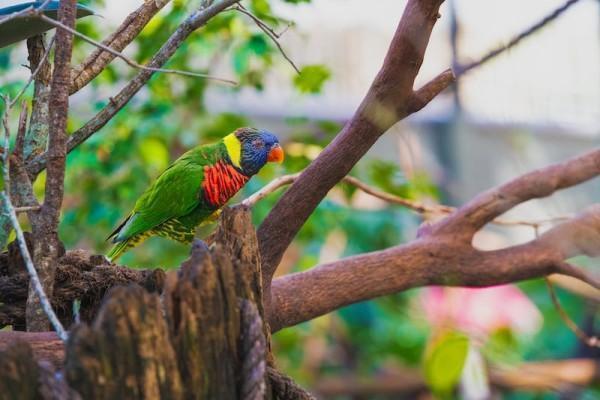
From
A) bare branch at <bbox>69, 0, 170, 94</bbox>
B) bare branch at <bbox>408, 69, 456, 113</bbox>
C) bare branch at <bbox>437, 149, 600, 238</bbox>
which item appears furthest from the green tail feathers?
bare branch at <bbox>408, 69, 456, 113</bbox>

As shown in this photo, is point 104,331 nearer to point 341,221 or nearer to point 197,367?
point 197,367

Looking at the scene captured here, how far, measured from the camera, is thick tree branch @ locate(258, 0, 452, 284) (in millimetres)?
1034

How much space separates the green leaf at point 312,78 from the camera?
179 cm

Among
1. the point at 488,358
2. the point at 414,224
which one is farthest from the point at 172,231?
the point at 414,224

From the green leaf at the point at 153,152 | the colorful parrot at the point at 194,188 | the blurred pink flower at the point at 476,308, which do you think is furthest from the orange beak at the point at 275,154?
the blurred pink flower at the point at 476,308

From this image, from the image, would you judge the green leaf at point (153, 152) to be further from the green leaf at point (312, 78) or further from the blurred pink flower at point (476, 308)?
the blurred pink flower at point (476, 308)

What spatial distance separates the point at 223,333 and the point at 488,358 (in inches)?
107

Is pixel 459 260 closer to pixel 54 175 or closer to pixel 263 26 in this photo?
pixel 263 26

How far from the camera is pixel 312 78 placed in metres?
1.79

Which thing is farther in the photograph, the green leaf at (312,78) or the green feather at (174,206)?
the green leaf at (312,78)

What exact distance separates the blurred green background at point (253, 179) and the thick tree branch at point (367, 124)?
0.37 m

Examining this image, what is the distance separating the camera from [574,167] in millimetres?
1578

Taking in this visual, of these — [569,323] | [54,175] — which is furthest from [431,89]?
[569,323]

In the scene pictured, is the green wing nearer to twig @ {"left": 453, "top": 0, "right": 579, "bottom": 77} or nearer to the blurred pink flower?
twig @ {"left": 453, "top": 0, "right": 579, "bottom": 77}
